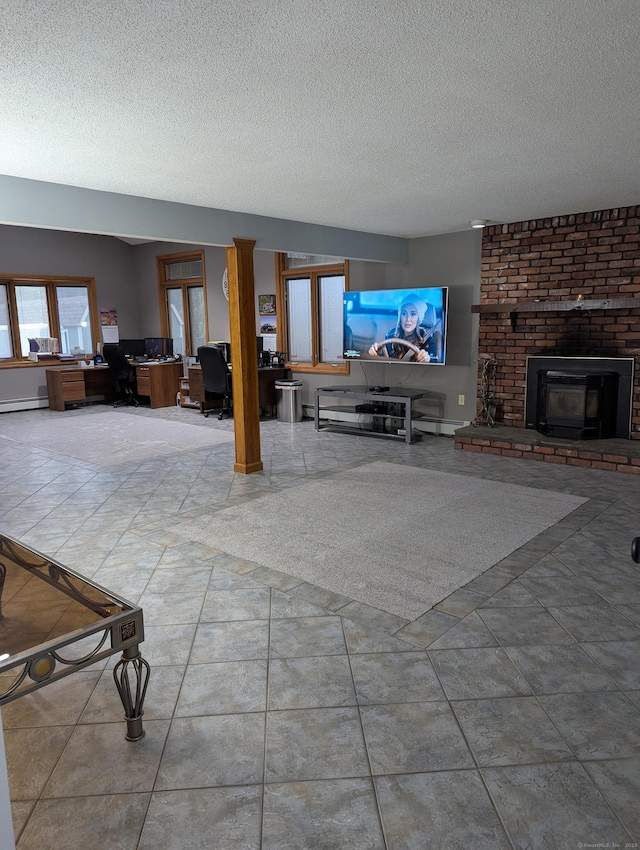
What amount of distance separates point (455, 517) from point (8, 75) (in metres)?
3.28

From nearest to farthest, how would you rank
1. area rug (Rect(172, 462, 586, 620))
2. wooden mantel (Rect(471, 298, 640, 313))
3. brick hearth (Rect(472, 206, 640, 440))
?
area rug (Rect(172, 462, 586, 620)), wooden mantel (Rect(471, 298, 640, 313)), brick hearth (Rect(472, 206, 640, 440))

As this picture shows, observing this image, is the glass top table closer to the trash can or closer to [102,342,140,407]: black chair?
the trash can

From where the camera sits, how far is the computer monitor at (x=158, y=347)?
32.0 feet

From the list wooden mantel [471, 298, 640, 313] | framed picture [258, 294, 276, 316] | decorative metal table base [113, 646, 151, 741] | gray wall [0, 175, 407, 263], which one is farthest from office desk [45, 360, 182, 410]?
decorative metal table base [113, 646, 151, 741]

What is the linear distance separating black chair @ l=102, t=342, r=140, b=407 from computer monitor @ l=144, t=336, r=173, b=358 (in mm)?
470

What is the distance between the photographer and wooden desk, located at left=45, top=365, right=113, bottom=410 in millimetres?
9055

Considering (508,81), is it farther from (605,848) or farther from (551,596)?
(605,848)

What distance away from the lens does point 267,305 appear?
8492mm

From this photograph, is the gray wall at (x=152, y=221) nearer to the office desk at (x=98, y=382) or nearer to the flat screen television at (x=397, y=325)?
the flat screen television at (x=397, y=325)

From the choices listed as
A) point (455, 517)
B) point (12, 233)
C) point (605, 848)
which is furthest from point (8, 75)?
point (12, 233)

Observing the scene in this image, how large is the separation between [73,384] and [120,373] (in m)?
0.70

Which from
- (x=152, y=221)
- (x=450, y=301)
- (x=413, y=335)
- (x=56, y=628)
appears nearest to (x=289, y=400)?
(x=413, y=335)

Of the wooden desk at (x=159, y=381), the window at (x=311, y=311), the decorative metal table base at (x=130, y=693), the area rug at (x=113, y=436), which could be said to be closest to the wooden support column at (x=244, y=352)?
the area rug at (x=113, y=436)

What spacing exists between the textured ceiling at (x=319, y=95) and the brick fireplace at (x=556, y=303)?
125 cm
